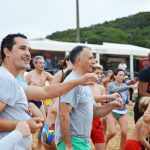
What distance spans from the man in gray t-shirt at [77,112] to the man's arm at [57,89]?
0.70 meters

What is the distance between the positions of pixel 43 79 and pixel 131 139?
3393 mm

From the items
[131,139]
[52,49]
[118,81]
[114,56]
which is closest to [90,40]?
[114,56]

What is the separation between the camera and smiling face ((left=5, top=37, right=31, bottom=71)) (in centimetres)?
349

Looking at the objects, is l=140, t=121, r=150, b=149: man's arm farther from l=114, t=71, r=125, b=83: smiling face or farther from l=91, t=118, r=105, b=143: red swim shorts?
l=114, t=71, r=125, b=83: smiling face

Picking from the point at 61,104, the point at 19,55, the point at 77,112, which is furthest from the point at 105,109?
the point at 19,55

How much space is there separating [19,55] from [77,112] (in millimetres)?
1252

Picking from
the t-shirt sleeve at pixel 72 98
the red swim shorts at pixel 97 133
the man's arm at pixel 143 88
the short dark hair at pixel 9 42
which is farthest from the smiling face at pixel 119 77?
the short dark hair at pixel 9 42

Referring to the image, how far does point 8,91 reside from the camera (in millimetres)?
3271

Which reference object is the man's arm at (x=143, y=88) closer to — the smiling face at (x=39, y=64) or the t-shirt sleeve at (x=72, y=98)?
the t-shirt sleeve at (x=72, y=98)

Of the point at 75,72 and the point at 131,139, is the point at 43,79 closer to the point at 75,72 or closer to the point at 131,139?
the point at 131,139

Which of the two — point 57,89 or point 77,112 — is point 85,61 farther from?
point 57,89

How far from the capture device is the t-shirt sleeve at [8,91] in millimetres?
3246

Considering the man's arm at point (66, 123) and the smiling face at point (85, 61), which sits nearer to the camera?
the man's arm at point (66, 123)

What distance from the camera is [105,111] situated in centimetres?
486
